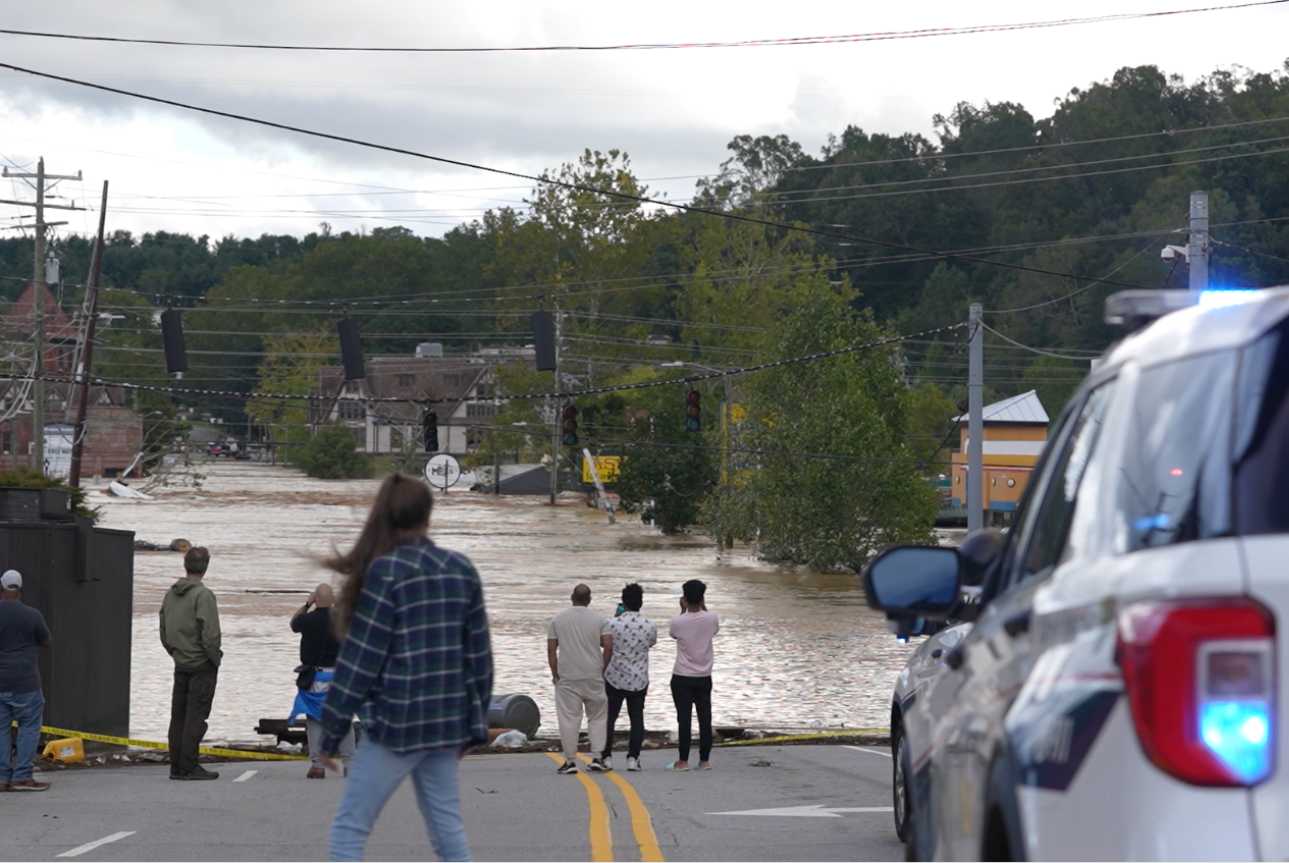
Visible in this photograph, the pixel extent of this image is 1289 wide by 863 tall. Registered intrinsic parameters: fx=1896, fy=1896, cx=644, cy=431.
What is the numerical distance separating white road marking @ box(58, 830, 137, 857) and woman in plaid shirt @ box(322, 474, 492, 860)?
467cm

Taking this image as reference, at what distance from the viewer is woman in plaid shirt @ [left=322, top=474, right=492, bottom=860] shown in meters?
6.61

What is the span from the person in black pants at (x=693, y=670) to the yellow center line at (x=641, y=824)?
1309 millimetres

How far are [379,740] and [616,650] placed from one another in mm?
10924

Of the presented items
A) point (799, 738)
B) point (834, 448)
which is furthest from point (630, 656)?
point (834, 448)

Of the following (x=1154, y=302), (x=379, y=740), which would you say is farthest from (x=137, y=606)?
(x=1154, y=302)

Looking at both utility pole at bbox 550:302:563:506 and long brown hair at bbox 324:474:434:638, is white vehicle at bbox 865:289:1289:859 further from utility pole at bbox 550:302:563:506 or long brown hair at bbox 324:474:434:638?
utility pole at bbox 550:302:563:506

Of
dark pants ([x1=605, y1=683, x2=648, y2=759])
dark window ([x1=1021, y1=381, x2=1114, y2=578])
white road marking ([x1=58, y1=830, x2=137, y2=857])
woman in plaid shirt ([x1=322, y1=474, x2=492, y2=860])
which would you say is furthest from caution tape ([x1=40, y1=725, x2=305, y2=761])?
dark window ([x1=1021, y1=381, x2=1114, y2=578])

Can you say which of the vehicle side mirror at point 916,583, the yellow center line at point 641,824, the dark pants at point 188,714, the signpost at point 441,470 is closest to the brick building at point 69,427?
the signpost at point 441,470

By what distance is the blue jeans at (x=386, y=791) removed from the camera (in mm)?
6668

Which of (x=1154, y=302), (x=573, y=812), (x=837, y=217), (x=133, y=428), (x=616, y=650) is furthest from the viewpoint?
(x=837, y=217)

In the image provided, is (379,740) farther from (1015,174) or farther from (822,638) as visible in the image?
(1015,174)

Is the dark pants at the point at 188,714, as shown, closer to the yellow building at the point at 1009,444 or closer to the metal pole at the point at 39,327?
the metal pole at the point at 39,327

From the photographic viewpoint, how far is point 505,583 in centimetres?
6059

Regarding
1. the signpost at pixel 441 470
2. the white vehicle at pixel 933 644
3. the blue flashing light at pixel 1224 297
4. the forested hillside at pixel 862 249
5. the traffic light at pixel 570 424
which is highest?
the forested hillside at pixel 862 249
